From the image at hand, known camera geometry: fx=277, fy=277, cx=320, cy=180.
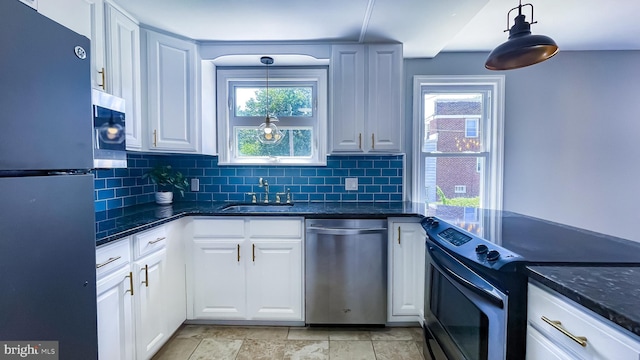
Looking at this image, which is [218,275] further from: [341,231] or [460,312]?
[460,312]

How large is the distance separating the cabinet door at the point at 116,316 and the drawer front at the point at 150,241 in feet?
0.41

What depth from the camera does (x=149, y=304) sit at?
1.68 meters

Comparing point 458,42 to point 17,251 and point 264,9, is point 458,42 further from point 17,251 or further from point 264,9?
point 17,251

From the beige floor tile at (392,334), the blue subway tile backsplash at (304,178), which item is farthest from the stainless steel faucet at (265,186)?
the beige floor tile at (392,334)

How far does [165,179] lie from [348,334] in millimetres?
1981

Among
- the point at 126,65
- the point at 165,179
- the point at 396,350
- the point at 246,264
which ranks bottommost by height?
the point at 396,350

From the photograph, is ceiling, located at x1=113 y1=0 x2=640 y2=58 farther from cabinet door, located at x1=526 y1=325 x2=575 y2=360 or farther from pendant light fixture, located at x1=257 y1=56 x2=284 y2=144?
cabinet door, located at x1=526 y1=325 x2=575 y2=360

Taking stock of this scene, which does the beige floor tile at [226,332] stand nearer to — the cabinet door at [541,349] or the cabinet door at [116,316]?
the cabinet door at [116,316]

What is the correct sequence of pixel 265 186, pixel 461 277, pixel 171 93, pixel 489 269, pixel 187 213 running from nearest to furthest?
pixel 489 269, pixel 461 277, pixel 187 213, pixel 171 93, pixel 265 186

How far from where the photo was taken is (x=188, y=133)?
7.53 feet

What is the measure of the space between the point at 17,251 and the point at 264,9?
1771mm

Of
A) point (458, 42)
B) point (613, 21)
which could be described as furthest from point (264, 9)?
point (613, 21)

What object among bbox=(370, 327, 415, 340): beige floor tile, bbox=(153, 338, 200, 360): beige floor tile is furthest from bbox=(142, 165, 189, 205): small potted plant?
bbox=(370, 327, 415, 340): beige floor tile

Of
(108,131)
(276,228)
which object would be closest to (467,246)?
(276,228)
